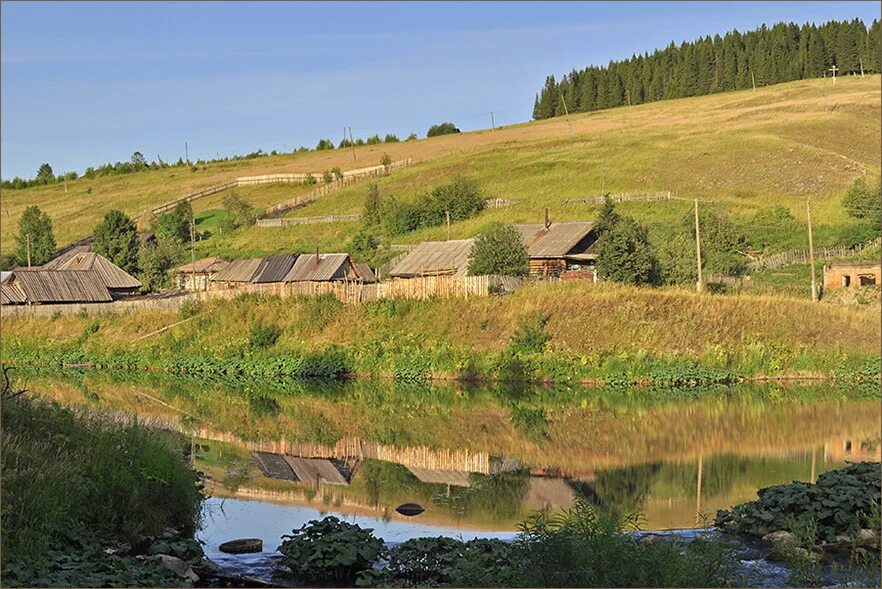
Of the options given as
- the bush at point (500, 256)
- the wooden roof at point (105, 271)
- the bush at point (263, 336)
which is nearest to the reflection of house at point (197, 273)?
the wooden roof at point (105, 271)

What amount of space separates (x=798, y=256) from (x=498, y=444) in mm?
37883

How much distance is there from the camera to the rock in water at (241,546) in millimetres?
13250

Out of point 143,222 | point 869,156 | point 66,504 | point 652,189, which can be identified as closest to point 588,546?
point 66,504

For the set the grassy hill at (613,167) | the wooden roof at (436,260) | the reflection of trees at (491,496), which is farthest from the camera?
the grassy hill at (613,167)

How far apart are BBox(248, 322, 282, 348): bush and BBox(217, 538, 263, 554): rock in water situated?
96.6 feet

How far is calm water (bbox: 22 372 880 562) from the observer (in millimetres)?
16469

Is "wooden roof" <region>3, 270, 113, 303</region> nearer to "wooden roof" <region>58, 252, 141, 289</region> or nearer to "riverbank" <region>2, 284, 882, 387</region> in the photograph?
"wooden roof" <region>58, 252, 141, 289</region>

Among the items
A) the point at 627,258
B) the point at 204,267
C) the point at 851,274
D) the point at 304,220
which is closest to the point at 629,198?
the point at 304,220

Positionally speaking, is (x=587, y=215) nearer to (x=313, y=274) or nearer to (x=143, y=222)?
(x=313, y=274)

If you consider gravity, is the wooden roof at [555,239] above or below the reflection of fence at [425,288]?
above

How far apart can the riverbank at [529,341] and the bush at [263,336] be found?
0.20 ft

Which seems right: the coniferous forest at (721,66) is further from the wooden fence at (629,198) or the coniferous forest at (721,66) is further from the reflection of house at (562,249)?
the reflection of house at (562,249)

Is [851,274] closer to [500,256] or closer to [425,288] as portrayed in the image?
[500,256]

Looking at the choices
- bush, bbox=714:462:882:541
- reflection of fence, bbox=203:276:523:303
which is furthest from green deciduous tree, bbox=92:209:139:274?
bush, bbox=714:462:882:541
